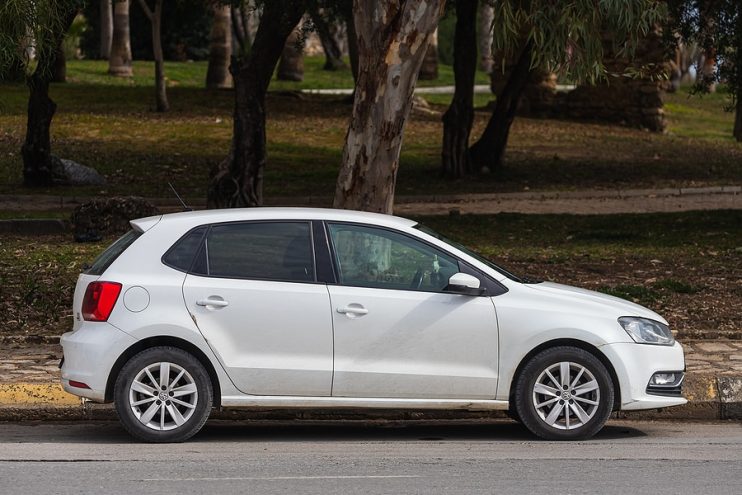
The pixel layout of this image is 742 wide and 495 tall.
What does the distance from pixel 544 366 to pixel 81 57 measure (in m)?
46.7

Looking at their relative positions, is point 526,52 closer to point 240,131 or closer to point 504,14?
point 240,131

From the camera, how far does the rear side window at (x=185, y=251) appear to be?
8.11 meters

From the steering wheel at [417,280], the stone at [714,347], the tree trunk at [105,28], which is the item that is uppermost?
the tree trunk at [105,28]

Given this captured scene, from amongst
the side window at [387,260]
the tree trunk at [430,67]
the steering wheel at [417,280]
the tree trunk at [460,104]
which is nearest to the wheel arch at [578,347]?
the side window at [387,260]

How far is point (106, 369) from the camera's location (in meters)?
7.93

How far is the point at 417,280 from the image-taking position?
324 inches

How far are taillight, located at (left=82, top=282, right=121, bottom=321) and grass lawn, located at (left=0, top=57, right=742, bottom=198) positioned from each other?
13.8 m

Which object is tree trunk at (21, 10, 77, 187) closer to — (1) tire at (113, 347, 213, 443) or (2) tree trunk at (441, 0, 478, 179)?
(2) tree trunk at (441, 0, 478, 179)

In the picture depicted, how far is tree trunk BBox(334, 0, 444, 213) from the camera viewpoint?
11711mm

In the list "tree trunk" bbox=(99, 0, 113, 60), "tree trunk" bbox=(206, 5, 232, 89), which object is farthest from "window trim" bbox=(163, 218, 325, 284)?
"tree trunk" bbox=(99, 0, 113, 60)

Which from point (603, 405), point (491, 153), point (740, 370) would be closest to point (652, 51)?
point (491, 153)

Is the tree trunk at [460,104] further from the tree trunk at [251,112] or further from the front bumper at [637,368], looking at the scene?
the front bumper at [637,368]

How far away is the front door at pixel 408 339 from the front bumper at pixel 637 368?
2.70ft

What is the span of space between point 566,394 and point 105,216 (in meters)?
9.62
